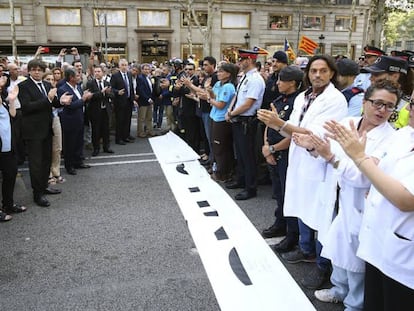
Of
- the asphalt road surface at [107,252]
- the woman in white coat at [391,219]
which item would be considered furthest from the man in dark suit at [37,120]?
the woman in white coat at [391,219]

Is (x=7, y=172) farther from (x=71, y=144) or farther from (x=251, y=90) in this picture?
(x=251, y=90)

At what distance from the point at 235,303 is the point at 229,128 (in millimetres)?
3396

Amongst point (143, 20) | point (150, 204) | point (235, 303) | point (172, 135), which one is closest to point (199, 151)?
point (172, 135)

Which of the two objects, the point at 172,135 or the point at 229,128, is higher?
the point at 229,128

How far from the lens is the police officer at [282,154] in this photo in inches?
155

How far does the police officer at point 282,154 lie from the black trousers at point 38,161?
3.24 meters

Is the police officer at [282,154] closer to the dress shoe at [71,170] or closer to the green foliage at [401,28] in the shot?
the dress shoe at [71,170]

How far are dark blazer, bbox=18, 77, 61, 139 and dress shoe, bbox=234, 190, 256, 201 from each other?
2.91 metres

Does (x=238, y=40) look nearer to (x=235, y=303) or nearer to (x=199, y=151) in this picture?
(x=199, y=151)

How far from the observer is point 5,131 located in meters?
4.58

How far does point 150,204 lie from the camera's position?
5316 millimetres

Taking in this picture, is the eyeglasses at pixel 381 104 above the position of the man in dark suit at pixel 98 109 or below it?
above

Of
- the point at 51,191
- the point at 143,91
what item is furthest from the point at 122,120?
the point at 51,191

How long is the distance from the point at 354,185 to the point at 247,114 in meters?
3.06
